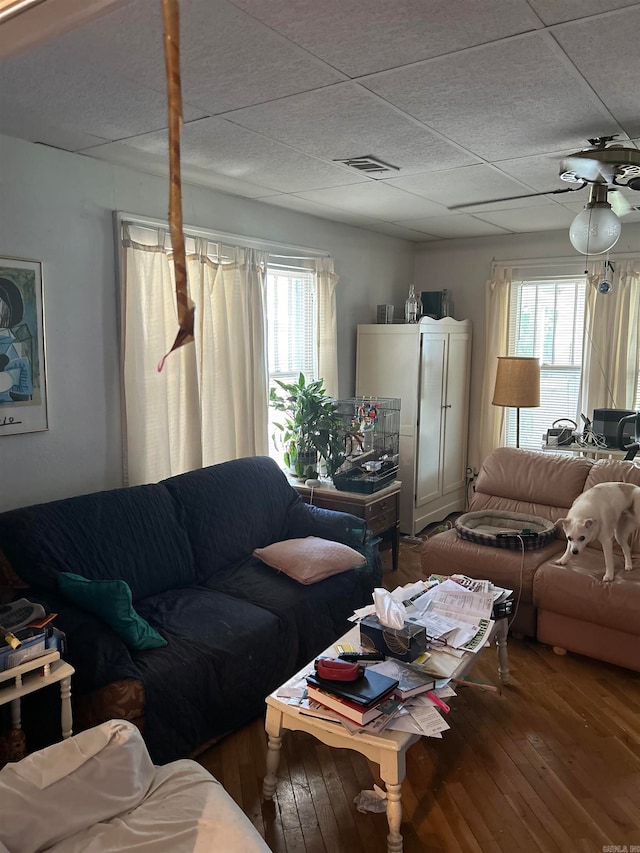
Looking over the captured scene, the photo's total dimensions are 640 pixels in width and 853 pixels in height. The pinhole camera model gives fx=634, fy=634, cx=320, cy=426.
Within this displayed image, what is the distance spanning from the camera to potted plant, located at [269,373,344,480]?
4195 mm

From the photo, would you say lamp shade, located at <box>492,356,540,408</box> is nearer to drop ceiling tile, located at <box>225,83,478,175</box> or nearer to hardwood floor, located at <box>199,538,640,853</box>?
drop ceiling tile, located at <box>225,83,478,175</box>

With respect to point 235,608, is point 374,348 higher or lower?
higher

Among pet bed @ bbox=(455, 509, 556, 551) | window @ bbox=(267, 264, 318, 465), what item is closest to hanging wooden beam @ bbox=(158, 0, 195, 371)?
pet bed @ bbox=(455, 509, 556, 551)

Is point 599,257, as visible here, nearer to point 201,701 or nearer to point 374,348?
point 374,348

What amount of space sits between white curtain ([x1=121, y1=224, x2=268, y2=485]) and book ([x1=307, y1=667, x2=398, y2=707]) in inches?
67.7

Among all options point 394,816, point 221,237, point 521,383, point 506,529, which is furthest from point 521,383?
point 394,816

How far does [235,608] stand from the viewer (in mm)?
2818

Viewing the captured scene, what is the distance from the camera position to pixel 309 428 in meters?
4.21

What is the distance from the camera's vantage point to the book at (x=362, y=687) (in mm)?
1960

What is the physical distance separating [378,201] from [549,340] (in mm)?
2141

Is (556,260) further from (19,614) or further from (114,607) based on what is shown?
(19,614)

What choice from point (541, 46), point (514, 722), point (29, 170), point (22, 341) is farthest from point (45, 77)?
point (514, 722)

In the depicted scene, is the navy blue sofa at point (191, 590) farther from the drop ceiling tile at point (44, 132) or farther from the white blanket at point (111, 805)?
the drop ceiling tile at point (44, 132)

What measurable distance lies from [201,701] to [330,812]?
606mm
